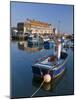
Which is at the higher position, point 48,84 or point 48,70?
point 48,70

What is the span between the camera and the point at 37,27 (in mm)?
2414

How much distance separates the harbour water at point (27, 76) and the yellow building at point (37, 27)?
0.53 feet

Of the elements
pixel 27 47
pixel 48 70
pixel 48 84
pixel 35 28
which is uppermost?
pixel 35 28

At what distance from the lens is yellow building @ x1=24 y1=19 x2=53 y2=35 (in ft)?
7.82

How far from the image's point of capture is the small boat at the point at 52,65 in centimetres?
241

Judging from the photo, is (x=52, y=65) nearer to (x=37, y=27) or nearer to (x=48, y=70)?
(x=48, y=70)

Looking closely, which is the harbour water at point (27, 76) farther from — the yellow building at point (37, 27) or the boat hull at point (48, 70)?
the yellow building at point (37, 27)

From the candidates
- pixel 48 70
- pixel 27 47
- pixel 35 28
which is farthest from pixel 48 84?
pixel 35 28

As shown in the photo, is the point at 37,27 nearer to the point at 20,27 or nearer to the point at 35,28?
the point at 35,28

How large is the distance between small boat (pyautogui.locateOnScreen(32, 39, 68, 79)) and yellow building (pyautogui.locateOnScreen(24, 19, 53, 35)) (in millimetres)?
191

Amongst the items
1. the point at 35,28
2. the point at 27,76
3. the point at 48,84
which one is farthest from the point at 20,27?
the point at 48,84

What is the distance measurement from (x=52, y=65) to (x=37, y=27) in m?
0.41

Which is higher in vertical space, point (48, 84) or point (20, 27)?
point (20, 27)
